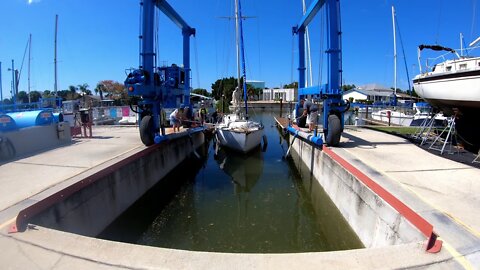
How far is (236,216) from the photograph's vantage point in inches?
315

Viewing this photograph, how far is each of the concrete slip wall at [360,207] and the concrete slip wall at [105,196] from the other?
5618 millimetres

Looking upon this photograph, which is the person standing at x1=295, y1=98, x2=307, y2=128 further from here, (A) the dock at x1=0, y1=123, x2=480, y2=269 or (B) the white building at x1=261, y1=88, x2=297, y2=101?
(B) the white building at x1=261, y1=88, x2=297, y2=101

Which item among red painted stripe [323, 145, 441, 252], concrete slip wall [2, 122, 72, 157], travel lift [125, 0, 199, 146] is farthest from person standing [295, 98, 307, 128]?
concrete slip wall [2, 122, 72, 157]

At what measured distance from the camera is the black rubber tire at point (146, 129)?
10266 millimetres

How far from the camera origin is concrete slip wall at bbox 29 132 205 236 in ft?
17.6

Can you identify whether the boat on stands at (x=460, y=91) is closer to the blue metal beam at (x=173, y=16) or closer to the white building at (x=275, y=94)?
the blue metal beam at (x=173, y=16)

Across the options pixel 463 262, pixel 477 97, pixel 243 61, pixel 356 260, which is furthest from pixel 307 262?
pixel 243 61

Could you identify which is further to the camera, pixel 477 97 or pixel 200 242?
pixel 477 97

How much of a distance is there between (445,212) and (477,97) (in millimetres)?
5289

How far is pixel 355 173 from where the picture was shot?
6.86 metres

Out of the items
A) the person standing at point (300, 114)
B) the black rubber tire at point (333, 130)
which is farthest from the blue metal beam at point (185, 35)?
the black rubber tire at point (333, 130)

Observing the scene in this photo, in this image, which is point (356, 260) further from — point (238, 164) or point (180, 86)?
point (180, 86)

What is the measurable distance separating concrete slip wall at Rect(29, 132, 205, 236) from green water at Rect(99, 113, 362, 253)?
0.30 meters

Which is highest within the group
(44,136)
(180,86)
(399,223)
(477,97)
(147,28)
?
(147,28)
